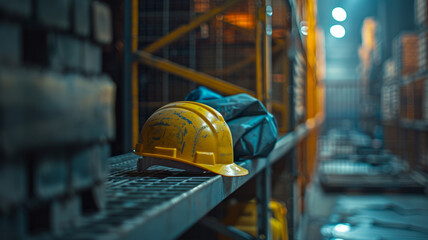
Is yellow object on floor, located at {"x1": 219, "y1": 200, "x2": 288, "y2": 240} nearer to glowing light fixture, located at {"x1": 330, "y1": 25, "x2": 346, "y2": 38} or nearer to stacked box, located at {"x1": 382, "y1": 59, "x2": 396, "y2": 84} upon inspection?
glowing light fixture, located at {"x1": 330, "y1": 25, "x2": 346, "y2": 38}

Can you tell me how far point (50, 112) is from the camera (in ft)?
2.81

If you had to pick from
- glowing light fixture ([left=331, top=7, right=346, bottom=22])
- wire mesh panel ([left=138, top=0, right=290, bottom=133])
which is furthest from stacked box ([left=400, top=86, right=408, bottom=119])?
wire mesh panel ([left=138, top=0, right=290, bottom=133])

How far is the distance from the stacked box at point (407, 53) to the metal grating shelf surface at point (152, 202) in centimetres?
1210

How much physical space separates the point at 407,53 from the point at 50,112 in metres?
13.6

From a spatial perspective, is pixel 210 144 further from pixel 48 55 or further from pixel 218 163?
pixel 48 55

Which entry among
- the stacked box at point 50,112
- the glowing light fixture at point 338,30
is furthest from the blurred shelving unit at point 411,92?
the stacked box at point 50,112

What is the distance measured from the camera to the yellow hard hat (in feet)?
6.57

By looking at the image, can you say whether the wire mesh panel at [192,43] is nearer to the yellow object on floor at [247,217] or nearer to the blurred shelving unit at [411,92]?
the yellow object on floor at [247,217]

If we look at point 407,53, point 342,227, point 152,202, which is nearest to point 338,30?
point 407,53

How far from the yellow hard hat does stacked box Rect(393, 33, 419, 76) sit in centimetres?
1193

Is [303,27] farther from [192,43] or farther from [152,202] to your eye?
[152,202]

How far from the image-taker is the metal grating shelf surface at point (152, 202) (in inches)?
40.3

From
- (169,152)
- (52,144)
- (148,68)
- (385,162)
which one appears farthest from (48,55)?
(385,162)

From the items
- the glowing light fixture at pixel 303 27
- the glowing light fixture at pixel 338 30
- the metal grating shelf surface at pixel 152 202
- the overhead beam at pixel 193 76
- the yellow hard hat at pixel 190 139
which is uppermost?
the glowing light fixture at pixel 338 30
